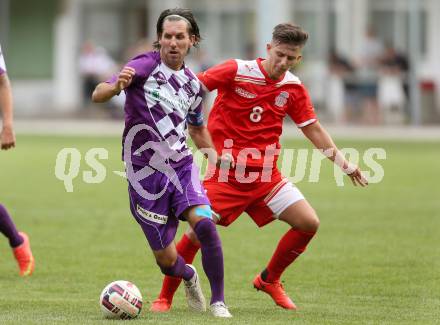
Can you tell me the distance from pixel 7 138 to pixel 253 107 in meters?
1.73

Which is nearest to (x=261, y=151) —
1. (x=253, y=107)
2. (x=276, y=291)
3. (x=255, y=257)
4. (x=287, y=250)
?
(x=253, y=107)

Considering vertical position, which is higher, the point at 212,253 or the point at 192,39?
the point at 192,39

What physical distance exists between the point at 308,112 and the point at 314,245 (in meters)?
3.28

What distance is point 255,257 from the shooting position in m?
10.6

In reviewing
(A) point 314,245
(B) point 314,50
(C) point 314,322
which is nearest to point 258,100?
(C) point 314,322

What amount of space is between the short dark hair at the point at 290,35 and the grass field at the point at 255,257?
181 centimetres

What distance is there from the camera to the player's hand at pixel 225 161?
311 inches

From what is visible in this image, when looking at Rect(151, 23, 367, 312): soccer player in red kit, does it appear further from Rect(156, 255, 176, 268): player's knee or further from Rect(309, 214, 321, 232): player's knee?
Rect(156, 255, 176, 268): player's knee

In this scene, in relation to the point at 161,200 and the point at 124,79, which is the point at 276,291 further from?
the point at 124,79

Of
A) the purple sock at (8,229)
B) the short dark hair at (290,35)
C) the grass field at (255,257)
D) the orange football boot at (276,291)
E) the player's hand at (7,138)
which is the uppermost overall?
the short dark hair at (290,35)

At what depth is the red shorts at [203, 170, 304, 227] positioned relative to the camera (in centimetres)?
816

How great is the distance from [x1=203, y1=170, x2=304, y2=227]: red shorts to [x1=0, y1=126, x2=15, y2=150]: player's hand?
55.5 inches

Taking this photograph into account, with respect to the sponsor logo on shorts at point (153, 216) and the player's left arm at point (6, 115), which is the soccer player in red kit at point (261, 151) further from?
the player's left arm at point (6, 115)

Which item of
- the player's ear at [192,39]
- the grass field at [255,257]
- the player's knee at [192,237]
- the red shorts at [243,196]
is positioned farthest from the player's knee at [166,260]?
the player's ear at [192,39]
